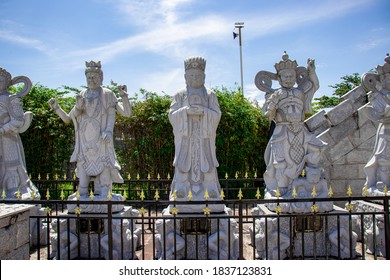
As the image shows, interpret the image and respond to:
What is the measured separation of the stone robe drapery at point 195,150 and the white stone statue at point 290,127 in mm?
1029

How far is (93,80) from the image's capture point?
6.04 m

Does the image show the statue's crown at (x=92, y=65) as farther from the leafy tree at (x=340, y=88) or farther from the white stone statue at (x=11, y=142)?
the leafy tree at (x=340, y=88)

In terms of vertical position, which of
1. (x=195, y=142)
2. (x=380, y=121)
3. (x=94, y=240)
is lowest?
(x=94, y=240)

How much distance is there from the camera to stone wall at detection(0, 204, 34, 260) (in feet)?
13.2

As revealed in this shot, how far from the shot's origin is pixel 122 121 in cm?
1027

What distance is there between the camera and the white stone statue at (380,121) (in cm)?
619

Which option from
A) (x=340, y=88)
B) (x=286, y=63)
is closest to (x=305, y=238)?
(x=286, y=63)

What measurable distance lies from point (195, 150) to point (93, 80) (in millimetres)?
2065

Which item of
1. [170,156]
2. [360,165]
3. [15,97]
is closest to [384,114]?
[360,165]

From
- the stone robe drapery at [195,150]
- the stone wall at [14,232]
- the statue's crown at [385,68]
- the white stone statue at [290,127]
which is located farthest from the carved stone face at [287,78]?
the stone wall at [14,232]

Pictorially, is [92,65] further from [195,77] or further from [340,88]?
[340,88]
